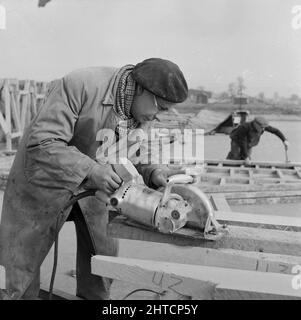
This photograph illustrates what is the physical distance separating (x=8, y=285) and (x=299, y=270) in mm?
A: 1473

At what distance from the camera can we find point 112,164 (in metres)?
1.94

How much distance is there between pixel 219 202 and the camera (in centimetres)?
446

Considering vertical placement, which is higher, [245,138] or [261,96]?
[261,96]

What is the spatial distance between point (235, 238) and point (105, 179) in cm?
60

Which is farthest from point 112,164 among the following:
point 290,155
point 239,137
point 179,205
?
point 290,155

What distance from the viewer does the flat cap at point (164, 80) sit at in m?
2.00

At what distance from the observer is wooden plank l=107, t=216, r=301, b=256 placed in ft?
5.77

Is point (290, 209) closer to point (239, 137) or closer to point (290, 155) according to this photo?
point (239, 137)

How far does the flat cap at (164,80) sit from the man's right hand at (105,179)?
416mm

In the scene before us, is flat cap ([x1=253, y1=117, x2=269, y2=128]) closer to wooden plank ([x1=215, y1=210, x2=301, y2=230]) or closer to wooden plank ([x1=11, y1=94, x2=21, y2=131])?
wooden plank ([x1=215, y1=210, x2=301, y2=230])

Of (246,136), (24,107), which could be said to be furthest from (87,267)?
(24,107)

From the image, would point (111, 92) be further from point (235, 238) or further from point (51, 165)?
point (235, 238)

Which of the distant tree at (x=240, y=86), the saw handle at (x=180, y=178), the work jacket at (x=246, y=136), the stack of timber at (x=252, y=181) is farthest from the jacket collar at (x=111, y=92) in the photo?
the distant tree at (x=240, y=86)

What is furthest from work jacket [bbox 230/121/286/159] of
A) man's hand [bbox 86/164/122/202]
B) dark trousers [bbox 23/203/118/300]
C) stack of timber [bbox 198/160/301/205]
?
man's hand [bbox 86/164/122/202]
